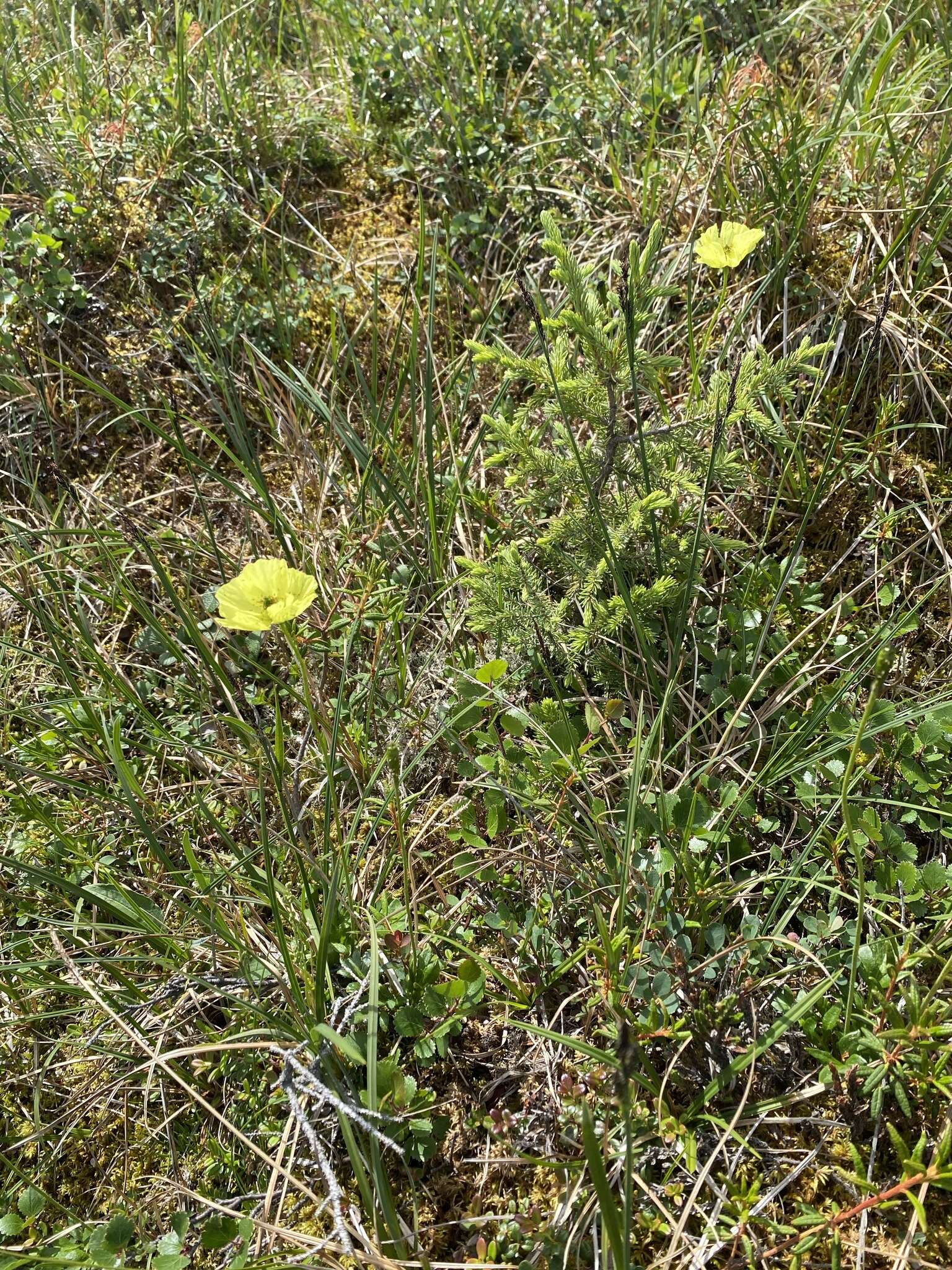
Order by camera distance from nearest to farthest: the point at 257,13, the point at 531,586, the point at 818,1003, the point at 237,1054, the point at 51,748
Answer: the point at 818,1003 → the point at 237,1054 → the point at 531,586 → the point at 51,748 → the point at 257,13

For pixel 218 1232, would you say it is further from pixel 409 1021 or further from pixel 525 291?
pixel 525 291

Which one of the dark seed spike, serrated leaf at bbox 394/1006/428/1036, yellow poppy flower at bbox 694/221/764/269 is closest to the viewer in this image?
serrated leaf at bbox 394/1006/428/1036

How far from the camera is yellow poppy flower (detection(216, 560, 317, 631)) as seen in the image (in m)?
1.63

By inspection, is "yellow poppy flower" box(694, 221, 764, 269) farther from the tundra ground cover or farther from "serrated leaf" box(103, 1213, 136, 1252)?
"serrated leaf" box(103, 1213, 136, 1252)

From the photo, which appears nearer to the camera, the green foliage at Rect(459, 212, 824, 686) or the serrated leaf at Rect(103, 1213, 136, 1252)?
the serrated leaf at Rect(103, 1213, 136, 1252)

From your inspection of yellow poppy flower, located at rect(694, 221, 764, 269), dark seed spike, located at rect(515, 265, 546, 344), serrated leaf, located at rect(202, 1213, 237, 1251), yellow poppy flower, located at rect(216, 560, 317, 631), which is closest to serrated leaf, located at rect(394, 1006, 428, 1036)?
serrated leaf, located at rect(202, 1213, 237, 1251)

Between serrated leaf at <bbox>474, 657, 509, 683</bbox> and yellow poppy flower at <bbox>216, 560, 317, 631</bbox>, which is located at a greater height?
yellow poppy flower at <bbox>216, 560, 317, 631</bbox>

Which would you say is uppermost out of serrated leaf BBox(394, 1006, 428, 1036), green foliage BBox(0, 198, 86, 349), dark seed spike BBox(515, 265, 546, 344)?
green foliage BBox(0, 198, 86, 349)

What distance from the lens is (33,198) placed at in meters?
2.78

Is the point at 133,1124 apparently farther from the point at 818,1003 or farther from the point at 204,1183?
the point at 818,1003

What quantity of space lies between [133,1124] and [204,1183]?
0.22 m

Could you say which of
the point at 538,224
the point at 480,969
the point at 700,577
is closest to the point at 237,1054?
the point at 480,969

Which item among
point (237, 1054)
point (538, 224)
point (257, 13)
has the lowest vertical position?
point (237, 1054)

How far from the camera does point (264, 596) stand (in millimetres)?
1693
